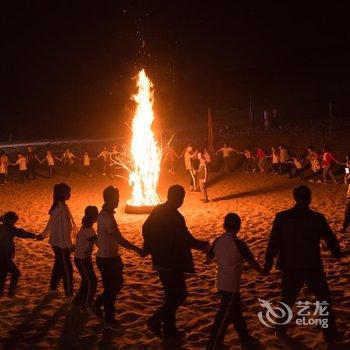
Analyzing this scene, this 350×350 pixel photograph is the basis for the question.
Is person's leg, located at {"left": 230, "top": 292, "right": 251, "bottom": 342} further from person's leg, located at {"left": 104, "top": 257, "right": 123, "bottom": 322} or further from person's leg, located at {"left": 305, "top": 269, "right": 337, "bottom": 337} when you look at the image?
person's leg, located at {"left": 104, "top": 257, "right": 123, "bottom": 322}

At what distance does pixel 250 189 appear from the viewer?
779 inches

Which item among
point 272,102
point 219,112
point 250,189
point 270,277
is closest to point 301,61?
point 272,102

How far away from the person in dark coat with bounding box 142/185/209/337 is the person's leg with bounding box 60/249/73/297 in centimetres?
225

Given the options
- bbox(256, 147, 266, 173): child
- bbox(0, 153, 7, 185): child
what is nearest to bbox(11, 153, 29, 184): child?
bbox(0, 153, 7, 185): child

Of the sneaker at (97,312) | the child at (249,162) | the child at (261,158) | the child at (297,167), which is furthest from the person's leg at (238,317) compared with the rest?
the child at (249,162)

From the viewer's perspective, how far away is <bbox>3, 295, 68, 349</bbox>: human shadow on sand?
5906 millimetres

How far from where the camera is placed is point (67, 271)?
7273mm

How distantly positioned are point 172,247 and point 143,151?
38.9 ft

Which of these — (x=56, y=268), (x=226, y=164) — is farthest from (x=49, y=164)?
(x=56, y=268)

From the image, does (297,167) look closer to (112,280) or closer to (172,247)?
(112,280)

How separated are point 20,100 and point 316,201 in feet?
181

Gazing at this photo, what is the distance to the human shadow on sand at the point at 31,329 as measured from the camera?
5.91 meters

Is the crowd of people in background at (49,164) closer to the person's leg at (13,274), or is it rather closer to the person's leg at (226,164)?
the person's leg at (226,164)

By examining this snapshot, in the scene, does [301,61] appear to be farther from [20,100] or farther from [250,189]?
[250,189]
